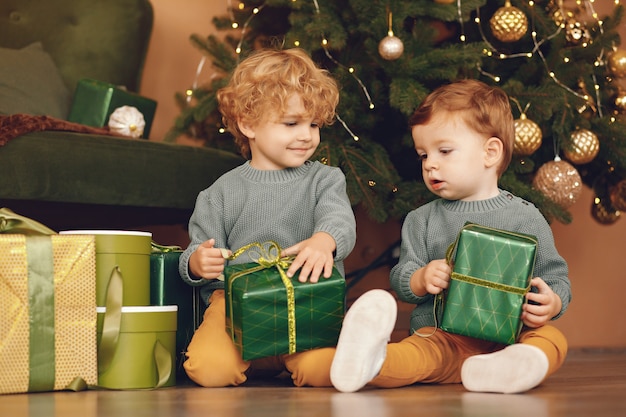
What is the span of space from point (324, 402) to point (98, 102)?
152 centimetres

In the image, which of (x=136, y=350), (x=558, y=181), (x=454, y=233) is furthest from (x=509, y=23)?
(x=136, y=350)

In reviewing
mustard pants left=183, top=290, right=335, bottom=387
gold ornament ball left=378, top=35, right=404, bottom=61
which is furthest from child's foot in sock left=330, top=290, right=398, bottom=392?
gold ornament ball left=378, top=35, right=404, bottom=61

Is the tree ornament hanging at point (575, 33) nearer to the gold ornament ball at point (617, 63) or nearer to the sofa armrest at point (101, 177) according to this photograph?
the gold ornament ball at point (617, 63)

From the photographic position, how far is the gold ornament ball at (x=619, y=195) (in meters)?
2.46

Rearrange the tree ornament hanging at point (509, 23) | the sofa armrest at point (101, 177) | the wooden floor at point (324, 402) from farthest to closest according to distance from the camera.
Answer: the tree ornament hanging at point (509, 23) → the sofa armrest at point (101, 177) → the wooden floor at point (324, 402)

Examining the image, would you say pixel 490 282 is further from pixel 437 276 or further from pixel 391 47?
pixel 391 47

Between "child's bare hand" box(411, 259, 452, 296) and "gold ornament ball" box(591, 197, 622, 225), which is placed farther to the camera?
"gold ornament ball" box(591, 197, 622, 225)

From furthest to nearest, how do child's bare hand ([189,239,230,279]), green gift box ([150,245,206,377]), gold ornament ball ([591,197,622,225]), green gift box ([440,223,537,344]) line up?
gold ornament ball ([591,197,622,225]), green gift box ([150,245,206,377]), child's bare hand ([189,239,230,279]), green gift box ([440,223,537,344])

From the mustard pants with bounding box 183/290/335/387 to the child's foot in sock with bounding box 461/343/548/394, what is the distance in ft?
0.96

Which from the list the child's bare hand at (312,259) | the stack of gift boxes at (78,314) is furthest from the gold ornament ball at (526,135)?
Answer: the stack of gift boxes at (78,314)

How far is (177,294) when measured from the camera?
1.77 m

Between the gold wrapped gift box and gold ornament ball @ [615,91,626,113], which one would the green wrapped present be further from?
gold ornament ball @ [615,91,626,113]

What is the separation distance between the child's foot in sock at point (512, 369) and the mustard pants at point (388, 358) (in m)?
0.11

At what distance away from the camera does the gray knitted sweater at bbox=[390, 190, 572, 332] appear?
5.50 feet
